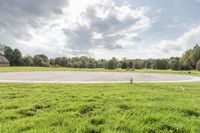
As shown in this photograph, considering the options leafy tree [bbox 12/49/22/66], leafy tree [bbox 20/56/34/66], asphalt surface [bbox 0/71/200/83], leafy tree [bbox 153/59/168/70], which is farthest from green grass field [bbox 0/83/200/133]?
leafy tree [bbox 153/59/168/70]

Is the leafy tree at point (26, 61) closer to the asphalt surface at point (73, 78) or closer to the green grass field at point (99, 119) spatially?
the asphalt surface at point (73, 78)

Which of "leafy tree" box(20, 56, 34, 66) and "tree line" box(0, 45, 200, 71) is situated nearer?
"tree line" box(0, 45, 200, 71)

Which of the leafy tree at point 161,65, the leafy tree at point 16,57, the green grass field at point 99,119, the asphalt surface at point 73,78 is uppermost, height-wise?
the leafy tree at point 16,57

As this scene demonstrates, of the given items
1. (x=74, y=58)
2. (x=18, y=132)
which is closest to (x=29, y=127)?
(x=18, y=132)

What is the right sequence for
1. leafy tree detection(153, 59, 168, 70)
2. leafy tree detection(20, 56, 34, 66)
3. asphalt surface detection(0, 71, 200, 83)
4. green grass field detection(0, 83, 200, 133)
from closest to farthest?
green grass field detection(0, 83, 200, 133) < asphalt surface detection(0, 71, 200, 83) < leafy tree detection(20, 56, 34, 66) < leafy tree detection(153, 59, 168, 70)

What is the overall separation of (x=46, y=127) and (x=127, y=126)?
1710 mm

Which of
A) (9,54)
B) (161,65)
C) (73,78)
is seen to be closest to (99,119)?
(73,78)

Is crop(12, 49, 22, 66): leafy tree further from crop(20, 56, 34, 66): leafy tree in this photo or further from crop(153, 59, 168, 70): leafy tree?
crop(153, 59, 168, 70): leafy tree

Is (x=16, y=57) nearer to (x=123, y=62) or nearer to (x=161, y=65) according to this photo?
(x=123, y=62)

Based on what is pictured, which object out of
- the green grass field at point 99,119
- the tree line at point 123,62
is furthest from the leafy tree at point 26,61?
the green grass field at point 99,119

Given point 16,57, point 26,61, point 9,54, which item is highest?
point 9,54

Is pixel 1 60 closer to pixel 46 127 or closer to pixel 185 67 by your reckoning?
pixel 185 67

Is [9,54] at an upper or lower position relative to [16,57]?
upper

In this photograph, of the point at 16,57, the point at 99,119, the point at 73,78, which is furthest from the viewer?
the point at 16,57
